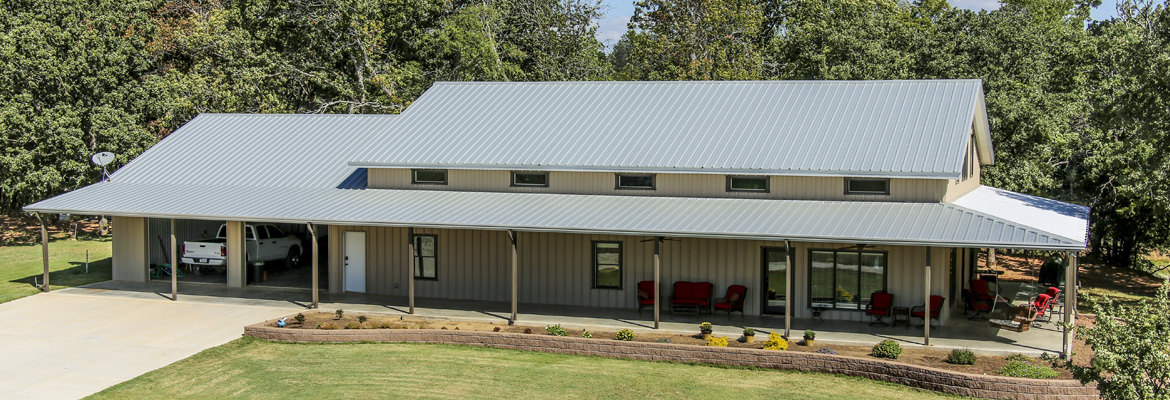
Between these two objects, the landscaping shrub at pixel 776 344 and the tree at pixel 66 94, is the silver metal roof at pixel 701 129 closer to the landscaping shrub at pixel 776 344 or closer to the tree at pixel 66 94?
the landscaping shrub at pixel 776 344

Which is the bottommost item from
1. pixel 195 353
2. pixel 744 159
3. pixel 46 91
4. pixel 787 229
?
pixel 195 353

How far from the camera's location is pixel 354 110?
140ft

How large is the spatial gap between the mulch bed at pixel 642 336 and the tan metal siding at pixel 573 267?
90.5 inches

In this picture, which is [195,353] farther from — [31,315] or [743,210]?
[743,210]

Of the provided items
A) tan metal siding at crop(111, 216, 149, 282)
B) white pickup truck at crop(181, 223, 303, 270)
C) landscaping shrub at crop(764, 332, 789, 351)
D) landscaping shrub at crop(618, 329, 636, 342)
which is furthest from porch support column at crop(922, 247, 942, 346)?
tan metal siding at crop(111, 216, 149, 282)

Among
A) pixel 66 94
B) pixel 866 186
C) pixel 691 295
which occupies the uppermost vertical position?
pixel 66 94

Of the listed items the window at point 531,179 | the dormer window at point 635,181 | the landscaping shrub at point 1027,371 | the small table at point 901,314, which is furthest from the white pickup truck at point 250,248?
the landscaping shrub at point 1027,371

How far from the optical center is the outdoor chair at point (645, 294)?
22.0 meters

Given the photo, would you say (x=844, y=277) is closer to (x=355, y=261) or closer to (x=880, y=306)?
(x=880, y=306)

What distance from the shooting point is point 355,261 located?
24766 mm

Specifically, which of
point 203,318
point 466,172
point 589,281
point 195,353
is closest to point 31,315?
point 203,318

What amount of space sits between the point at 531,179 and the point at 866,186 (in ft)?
25.4

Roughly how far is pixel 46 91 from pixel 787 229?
29.4 metres

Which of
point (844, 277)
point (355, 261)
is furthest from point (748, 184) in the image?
point (355, 261)
